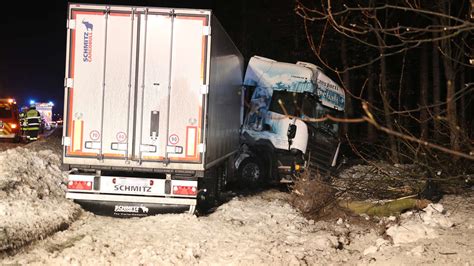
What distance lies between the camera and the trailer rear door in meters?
8.74

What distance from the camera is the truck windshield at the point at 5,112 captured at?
78.3ft

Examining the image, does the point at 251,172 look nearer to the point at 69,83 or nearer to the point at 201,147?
the point at 201,147

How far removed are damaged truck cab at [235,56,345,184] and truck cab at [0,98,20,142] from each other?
45.1ft

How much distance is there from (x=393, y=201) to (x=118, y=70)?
5.27 metres

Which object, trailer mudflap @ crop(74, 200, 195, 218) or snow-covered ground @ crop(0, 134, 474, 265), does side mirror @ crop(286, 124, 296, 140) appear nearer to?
snow-covered ground @ crop(0, 134, 474, 265)

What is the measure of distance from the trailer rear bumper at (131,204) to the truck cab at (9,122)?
54.5ft

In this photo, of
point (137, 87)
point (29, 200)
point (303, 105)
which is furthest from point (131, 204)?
point (303, 105)

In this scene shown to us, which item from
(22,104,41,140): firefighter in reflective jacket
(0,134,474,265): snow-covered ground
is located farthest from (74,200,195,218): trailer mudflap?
(22,104,41,140): firefighter in reflective jacket

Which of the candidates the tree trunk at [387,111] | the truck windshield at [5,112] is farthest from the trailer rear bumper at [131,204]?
the truck windshield at [5,112]

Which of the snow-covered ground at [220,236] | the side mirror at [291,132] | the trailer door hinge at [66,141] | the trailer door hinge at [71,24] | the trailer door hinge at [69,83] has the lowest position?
the snow-covered ground at [220,236]

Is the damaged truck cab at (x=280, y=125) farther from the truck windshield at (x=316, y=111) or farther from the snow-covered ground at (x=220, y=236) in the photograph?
the snow-covered ground at (x=220, y=236)

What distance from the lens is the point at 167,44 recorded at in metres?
8.80

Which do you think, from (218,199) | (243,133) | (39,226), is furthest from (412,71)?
(39,226)

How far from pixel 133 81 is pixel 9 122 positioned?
681 inches
